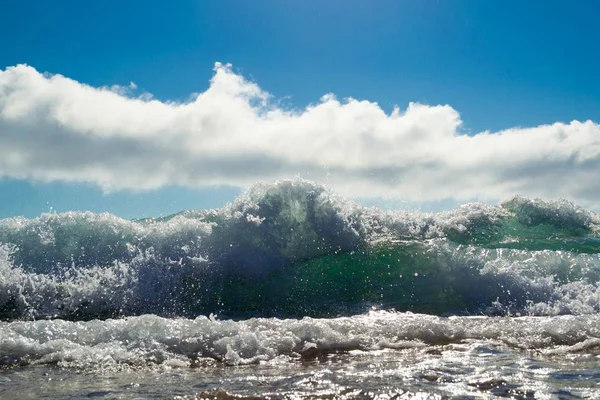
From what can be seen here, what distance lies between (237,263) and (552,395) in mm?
8175

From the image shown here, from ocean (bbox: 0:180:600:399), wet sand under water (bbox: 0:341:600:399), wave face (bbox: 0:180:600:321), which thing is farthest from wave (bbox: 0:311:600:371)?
wave face (bbox: 0:180:600:321)

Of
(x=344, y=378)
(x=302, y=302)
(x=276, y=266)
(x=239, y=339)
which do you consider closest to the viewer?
(x=344, y=378)

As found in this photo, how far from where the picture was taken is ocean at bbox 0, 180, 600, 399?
4.52m

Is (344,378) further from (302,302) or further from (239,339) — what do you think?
(302,302)

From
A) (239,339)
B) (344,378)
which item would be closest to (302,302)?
(239,339)

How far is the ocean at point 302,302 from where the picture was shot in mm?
4520

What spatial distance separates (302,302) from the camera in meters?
9.84

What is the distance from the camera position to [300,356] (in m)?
5.58

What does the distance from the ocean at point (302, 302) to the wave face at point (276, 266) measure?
0.13 ft

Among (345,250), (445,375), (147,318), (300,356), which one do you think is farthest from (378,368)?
(345,250)

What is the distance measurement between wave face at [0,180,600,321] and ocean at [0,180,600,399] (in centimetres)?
4

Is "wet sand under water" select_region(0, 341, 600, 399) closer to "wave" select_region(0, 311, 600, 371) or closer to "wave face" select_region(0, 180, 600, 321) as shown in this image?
"wave" select_region(0, 311, 600, 371)

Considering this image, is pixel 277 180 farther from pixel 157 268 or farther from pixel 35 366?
pixel 35 366

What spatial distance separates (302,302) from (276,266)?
1.87m
